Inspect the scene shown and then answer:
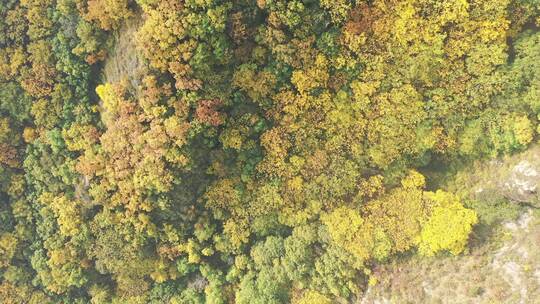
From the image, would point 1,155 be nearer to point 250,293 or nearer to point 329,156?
point 250,293

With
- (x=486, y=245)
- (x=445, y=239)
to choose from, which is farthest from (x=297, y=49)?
(x=486, y=245)

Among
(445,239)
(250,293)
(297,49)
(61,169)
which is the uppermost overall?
(297,49)

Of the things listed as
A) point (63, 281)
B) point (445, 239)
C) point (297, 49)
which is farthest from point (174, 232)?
point (445, 239)

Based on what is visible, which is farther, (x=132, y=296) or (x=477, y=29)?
(x=132, y=296)

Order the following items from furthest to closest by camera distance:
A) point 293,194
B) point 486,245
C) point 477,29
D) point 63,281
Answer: point 63,281 → point 293,194 → point 486,245 → point 477,29

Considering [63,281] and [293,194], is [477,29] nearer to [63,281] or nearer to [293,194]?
[293,194]

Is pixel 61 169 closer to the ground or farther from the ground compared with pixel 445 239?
farther from the ground

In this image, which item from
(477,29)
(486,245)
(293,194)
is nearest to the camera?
(477,29)
